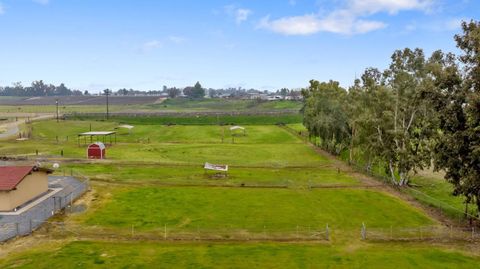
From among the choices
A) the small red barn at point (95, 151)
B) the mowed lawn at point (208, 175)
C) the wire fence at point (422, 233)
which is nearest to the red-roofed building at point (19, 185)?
the mowed lawn at point (208, 175)

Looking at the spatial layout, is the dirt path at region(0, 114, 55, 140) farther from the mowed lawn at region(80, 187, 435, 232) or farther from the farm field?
the mowed lawn at region(80, 187, 435, 232)

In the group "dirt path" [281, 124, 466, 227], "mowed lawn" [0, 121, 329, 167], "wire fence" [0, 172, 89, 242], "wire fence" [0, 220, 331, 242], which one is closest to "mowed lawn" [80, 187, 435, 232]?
"wire fence" [0, 220, 331, 242]

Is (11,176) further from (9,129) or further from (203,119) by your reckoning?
(203,119)

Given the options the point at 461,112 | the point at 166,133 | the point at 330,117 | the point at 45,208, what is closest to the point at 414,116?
the point at 461,112

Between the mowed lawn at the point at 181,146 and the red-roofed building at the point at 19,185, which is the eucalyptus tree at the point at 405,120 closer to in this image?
the mowed lawn at the point at 181,146

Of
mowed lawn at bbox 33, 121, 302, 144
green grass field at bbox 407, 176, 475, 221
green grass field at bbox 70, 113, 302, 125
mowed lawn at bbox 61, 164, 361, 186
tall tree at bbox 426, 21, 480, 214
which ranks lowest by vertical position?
green grass field at bbox 407, 176, 475, 221
